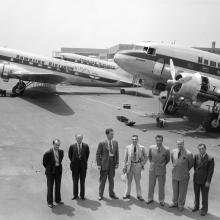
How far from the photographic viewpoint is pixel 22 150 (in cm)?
1360

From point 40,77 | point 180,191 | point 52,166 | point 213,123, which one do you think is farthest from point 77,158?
point 40,77

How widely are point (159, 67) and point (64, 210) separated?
15.4 m

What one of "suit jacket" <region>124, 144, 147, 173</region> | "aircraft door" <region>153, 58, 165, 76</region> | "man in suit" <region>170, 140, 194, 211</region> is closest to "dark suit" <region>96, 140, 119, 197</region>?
"suit jacket" <region>124, 144, 147, 173</region>

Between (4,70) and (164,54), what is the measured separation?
13.5 metres

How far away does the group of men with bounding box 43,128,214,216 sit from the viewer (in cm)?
834

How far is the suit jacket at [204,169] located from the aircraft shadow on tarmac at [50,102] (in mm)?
14247

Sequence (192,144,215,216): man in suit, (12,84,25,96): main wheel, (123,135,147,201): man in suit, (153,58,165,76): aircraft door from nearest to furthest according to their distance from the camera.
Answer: (192,144,215,216): man in suit
(123,135,147,201): man in suit
(153,58,165,76): aircraft door
(12,84,25,96): main wheel

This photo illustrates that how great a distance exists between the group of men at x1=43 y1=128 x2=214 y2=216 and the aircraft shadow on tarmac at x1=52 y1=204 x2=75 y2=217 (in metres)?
0.16

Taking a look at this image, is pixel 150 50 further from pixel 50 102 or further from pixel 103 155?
pixel 103 155

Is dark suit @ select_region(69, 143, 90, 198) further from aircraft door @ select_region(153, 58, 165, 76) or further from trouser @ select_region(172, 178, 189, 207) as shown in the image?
aircraft door @ select_region(153, 58, 165, 76)

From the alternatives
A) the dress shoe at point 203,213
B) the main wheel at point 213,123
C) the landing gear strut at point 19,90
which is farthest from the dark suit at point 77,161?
the landing gear strut at point 19,90

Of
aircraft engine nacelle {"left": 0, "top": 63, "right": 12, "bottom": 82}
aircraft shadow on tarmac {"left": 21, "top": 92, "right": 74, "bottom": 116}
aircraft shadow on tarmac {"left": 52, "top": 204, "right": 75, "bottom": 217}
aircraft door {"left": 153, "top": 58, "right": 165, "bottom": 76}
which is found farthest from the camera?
aircraft engine nacelle {"left": 0, "top": 63, "right": 12, "bottom": 82}

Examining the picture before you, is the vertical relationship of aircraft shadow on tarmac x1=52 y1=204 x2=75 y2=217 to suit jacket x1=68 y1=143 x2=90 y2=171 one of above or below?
below

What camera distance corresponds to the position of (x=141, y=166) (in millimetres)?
8961
